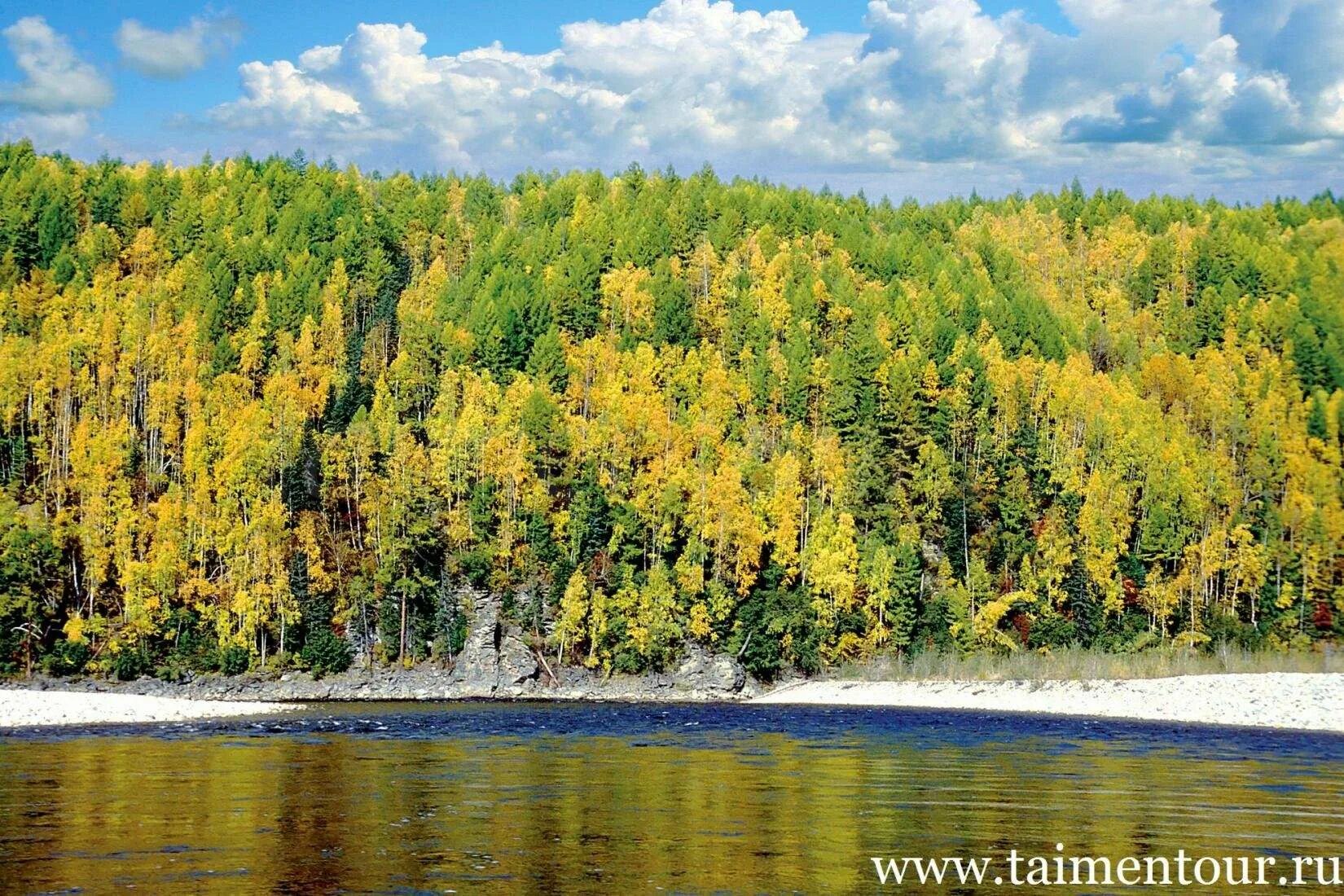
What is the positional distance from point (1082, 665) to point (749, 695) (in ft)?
72.0

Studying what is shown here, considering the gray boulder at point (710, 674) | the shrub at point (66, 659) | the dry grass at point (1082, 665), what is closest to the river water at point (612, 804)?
the dry grass at point (1082, 665)

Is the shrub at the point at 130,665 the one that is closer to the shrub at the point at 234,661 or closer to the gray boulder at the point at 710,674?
the shrub at the point at 234,661

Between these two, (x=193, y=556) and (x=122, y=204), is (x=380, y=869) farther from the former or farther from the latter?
(x=122, y=204)

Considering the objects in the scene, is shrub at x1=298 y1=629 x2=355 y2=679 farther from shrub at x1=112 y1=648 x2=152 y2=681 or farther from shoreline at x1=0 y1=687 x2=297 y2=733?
shoreline at x1=0 y1=687 x2=297 y2=733

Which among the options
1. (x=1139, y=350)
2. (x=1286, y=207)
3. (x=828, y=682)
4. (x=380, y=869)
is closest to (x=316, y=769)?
(x=380, y=869)

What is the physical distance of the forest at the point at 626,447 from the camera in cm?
9150

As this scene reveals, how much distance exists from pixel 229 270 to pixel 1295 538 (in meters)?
100

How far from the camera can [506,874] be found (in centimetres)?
2272

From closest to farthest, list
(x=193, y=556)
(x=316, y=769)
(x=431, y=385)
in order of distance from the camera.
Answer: (x=316, y=769) → (x=193, y=556) → (x=431, y=385)

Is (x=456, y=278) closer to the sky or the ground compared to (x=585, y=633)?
closer to the sky

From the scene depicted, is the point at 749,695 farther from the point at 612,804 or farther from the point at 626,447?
the point at 612,804

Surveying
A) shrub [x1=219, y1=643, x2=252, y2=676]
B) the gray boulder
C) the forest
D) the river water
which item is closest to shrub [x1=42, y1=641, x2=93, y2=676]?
the forest

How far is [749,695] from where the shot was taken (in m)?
86.1

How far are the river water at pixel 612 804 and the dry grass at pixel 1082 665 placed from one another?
1038 inches
